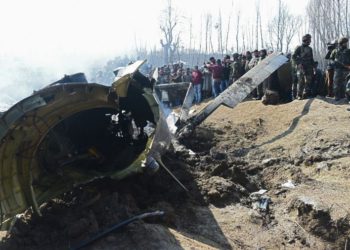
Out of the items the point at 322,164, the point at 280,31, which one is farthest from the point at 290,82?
the point at 280,31

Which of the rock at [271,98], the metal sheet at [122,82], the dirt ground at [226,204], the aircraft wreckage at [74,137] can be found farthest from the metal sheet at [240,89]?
the metal sheet at [122,82]

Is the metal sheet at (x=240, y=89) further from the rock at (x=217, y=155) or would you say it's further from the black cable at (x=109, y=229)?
the black cable at (x=109, y=229)

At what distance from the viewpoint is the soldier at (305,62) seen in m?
11.4

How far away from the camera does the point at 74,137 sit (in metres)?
6.89

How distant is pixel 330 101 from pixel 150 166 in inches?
261

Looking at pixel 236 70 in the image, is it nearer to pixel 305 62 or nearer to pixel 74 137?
pixel 305 62

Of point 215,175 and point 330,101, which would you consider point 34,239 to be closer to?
point 215,175

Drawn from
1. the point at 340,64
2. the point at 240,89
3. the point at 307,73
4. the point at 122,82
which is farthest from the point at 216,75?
the point at 122,82

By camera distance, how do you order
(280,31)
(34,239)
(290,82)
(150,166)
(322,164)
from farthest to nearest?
(280,31)
(290,82)
(322,164)
(150,166)
(34,239)

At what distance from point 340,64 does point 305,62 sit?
0.99 meters

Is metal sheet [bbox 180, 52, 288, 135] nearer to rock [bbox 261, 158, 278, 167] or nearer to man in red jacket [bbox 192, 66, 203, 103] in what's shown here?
rock [bbox 261, 158, 278, 167]

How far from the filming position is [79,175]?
645 centimetres

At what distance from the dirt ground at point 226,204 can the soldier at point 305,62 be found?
8.08 feet

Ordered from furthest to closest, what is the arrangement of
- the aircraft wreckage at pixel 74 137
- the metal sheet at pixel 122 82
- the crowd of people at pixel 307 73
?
the crowd of people at pixel 307 73
the metal sheet at pixel 122 82
the aircraft wreckage at pixel 74 137
